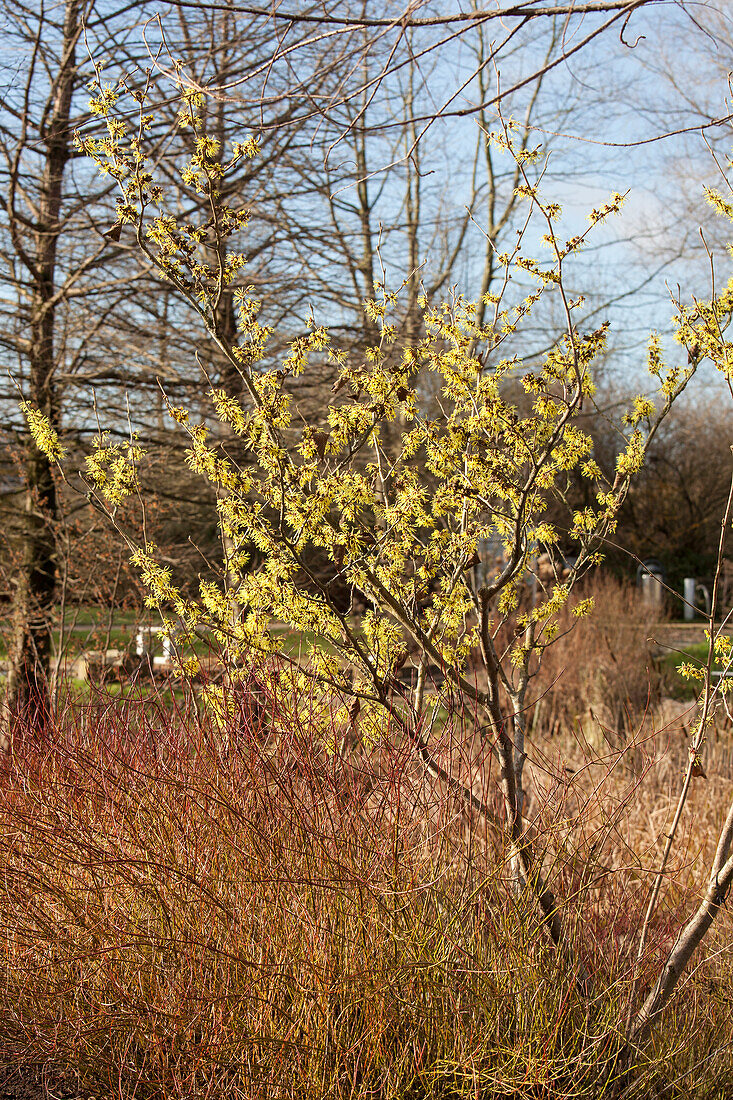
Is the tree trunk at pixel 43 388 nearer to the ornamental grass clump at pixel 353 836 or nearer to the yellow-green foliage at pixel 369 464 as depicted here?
the ornamental grass clump at pixel 353 836

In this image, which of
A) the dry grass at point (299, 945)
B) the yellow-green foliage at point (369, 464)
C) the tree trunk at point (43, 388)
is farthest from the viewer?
the tree trunk at point (43, 388)

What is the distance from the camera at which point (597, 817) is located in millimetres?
4391

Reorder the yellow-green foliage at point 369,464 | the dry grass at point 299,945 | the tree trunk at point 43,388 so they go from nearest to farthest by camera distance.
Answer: the dry grass at point 299,945 < the yellow-green foliage at point 369,464 < the tree trunk at point 43,388

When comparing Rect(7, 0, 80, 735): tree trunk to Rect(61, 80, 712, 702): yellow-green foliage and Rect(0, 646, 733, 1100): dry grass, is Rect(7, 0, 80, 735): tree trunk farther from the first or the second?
Rect(0, 646, 733, 1100): dry grass

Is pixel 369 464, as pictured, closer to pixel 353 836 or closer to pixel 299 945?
pixel 353 836

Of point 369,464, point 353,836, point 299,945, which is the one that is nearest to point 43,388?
point 369,464

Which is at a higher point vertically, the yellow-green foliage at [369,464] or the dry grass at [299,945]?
the yellow-green foliage at [369,464]

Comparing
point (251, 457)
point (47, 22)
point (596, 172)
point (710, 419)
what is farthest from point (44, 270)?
point (710, 419)

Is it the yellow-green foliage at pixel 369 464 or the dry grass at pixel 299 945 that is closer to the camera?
the dry grass at pixel 299 945

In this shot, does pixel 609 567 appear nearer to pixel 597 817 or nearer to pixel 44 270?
pixel 44 270

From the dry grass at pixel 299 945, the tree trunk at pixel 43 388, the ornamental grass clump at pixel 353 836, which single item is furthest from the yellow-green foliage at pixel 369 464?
the tree trunk at pixel 43 388

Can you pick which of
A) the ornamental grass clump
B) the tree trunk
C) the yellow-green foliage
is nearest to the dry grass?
the ornamental grass clump

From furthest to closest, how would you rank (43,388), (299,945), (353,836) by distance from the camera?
(43,388)
(353,836)
(299,945)

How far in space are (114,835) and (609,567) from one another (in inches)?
559
